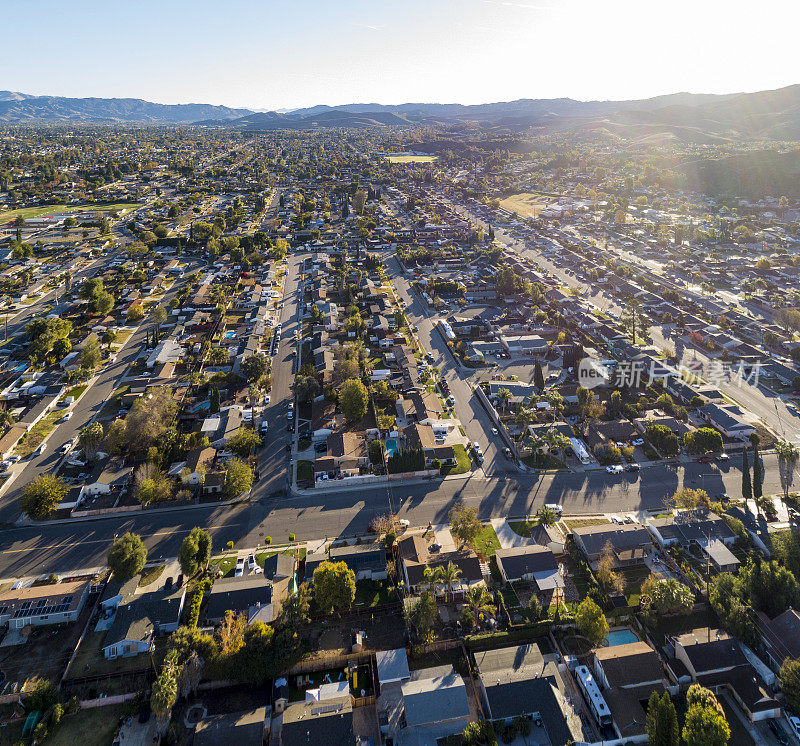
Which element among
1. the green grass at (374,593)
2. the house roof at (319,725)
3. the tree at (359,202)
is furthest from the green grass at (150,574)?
the tree at (359,202)

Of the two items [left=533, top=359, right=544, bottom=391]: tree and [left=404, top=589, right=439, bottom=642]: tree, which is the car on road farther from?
[left=533, top=359, right=544, bottom=391]: tree

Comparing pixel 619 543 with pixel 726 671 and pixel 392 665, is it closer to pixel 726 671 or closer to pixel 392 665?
pixel 726 671

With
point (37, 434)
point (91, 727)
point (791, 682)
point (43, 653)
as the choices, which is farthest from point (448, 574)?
point (37, 434)

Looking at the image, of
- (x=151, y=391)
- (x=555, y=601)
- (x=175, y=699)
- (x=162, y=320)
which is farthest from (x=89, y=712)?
(x=162, y=320)

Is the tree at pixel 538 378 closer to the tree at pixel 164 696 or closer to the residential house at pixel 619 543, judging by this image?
the residential house at pixel 619 543

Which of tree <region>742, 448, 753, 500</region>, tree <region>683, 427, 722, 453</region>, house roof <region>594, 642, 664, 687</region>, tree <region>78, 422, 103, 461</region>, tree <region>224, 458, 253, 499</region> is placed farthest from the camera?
tree <region>683, 427, 722, 453</region>

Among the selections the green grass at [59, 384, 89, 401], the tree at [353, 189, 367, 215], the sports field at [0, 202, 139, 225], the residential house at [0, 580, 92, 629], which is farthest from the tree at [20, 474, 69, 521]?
the sports field at [0, 202, 139, 225]
